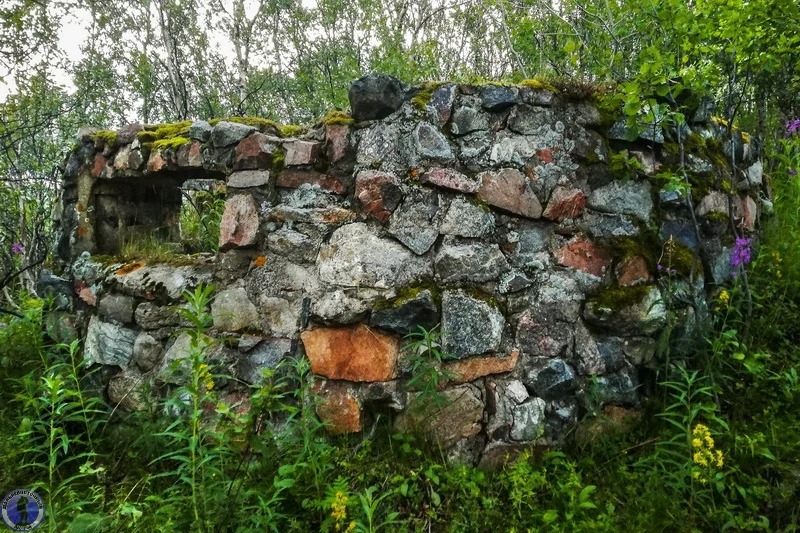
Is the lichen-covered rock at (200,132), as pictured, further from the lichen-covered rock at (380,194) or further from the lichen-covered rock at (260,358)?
the lichen-covered rock at (260,358)

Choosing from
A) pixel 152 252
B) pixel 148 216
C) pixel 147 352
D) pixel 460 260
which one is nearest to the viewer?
pixel 460 260

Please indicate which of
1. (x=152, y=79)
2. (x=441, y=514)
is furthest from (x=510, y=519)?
(x=152, y=79)

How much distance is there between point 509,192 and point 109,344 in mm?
2402

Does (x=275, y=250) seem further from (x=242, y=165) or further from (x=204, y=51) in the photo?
(x=204, y=51)

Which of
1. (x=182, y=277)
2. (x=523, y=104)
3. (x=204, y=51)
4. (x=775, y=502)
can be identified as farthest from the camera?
(x=204, y=51)

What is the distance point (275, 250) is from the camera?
236cm

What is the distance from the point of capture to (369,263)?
219cm

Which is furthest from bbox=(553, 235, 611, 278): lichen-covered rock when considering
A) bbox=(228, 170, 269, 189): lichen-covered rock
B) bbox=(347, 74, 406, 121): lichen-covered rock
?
bbox=(228, 170, 269, 189): lichen-covered rock

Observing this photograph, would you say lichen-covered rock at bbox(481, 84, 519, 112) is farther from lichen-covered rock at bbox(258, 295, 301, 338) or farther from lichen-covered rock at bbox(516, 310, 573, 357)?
lichen-covered rock at bbox(258, 295, 301, 338)

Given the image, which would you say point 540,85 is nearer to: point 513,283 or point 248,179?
point 513,283

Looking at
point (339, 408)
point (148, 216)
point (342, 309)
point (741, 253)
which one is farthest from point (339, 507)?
point (148, 216)

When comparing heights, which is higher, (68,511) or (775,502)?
(68,511)

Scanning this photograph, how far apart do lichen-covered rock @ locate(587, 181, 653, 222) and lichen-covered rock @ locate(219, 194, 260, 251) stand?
176 centimetres

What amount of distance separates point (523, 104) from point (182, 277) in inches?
81.2
